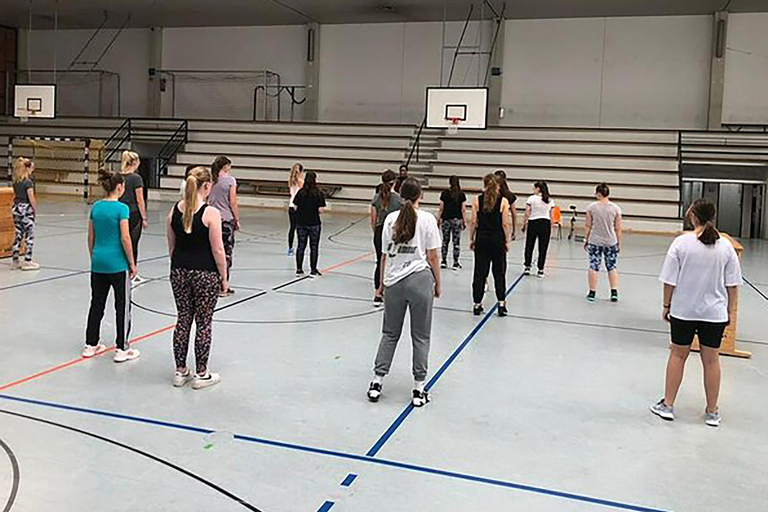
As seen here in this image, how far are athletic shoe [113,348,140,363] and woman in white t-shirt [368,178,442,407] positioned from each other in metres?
2.14

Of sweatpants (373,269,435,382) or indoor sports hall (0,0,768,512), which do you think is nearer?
indoor sports hall (0,0,768,512)

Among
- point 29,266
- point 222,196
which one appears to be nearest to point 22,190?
point 29,266

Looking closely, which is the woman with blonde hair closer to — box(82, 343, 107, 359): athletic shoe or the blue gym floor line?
box(82, 343, 107, 359): athletic shoe

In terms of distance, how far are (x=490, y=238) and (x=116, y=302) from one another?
157 inches

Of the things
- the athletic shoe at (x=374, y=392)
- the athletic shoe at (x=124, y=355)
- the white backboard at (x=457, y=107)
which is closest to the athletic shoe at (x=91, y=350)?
the athletic shoe at (x=124, y=355)

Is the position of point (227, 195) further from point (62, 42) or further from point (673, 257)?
point (62, 42)

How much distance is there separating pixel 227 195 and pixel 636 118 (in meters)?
17.9

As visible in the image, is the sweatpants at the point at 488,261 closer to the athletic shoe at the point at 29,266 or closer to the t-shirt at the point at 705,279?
the t-shirt at the point at 705,279

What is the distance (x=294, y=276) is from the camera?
10422 millimetres

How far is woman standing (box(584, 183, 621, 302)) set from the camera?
9.06m

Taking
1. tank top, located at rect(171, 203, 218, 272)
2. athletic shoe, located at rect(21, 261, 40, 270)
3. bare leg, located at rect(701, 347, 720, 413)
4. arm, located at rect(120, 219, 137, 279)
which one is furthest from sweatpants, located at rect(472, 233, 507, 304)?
athletic shoe, located at rect(21, 261, 40, 270)

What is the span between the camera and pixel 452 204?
1095 centimetres

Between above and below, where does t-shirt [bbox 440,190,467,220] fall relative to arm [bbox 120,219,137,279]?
above

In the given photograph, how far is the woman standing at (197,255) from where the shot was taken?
204 inches
